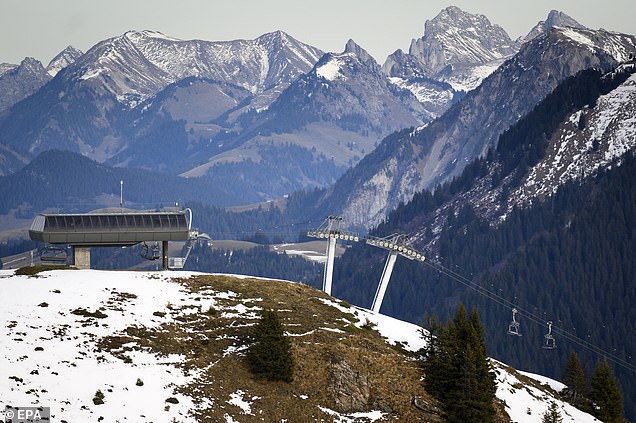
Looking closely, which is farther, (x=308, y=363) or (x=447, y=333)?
(x=447, y=333)

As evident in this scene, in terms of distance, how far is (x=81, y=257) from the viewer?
137250 millimetres

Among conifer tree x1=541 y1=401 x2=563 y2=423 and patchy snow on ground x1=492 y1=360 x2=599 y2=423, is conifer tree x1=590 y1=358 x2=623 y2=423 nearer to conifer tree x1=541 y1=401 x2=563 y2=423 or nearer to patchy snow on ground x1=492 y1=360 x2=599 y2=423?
patchy snow on ground x1=492 y1=360 x2=599 y2=423

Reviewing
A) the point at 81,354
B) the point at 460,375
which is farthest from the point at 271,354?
the point at 460,375

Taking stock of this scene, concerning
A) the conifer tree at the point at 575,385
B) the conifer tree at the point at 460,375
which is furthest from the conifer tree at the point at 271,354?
the conifer tree at the point at 575,385

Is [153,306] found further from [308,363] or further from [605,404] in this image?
[605,404]

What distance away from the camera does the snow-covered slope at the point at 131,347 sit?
87188 mm

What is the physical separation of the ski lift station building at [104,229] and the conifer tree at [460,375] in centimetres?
4356

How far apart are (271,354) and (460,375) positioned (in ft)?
63.4

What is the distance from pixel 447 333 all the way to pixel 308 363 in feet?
53.5

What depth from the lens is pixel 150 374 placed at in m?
94.1

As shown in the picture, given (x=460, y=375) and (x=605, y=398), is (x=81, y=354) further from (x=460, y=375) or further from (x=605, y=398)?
(x=605, y=398)

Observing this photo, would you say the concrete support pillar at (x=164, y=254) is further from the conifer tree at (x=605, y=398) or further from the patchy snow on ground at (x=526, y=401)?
the conifer tree at (x=605, y=398)

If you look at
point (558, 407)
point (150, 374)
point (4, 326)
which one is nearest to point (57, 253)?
point (4, 326)

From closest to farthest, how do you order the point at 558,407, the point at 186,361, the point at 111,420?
the point at 111,420, the point at 186,361, the point at 558,407
